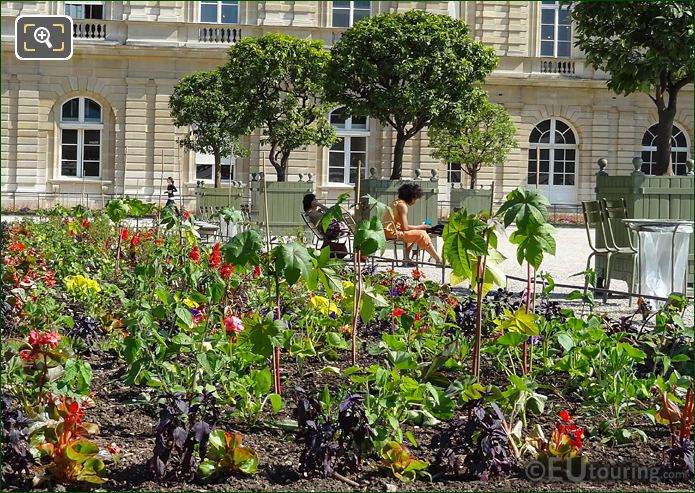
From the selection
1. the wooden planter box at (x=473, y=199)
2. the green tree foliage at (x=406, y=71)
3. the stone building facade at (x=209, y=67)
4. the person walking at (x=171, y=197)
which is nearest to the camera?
the person walking at (x=171, y=197)

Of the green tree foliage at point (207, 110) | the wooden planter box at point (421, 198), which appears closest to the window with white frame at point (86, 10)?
the green tree foliage at point (207, 110)

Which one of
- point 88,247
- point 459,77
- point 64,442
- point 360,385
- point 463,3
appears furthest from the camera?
point 463,3

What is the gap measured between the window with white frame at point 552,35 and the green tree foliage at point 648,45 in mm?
23736

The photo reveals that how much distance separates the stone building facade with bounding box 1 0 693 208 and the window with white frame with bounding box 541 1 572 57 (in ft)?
0.14

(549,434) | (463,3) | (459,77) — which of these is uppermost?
(463,3)

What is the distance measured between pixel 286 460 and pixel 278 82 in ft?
63.7

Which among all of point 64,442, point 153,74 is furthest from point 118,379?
point 153,74

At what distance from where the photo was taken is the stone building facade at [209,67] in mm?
31312

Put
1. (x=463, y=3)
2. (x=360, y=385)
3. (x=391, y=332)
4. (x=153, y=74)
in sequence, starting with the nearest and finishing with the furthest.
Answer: (x=360, y=385) → (x=391, y=332) → (x=153, y=74) → (x=463, y=3)

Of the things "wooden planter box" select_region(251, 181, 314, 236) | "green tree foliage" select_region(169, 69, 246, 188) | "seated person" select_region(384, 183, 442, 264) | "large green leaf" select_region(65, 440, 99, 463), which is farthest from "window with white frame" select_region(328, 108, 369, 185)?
"large green leaf" select_region(65, 440, 99, 463)

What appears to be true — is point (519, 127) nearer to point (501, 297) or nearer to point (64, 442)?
point (501, 297)

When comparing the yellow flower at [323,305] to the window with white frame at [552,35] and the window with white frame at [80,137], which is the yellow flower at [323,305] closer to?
the window with white frame at [80,137]

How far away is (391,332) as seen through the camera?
587cm

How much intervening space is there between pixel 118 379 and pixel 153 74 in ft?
90.7
